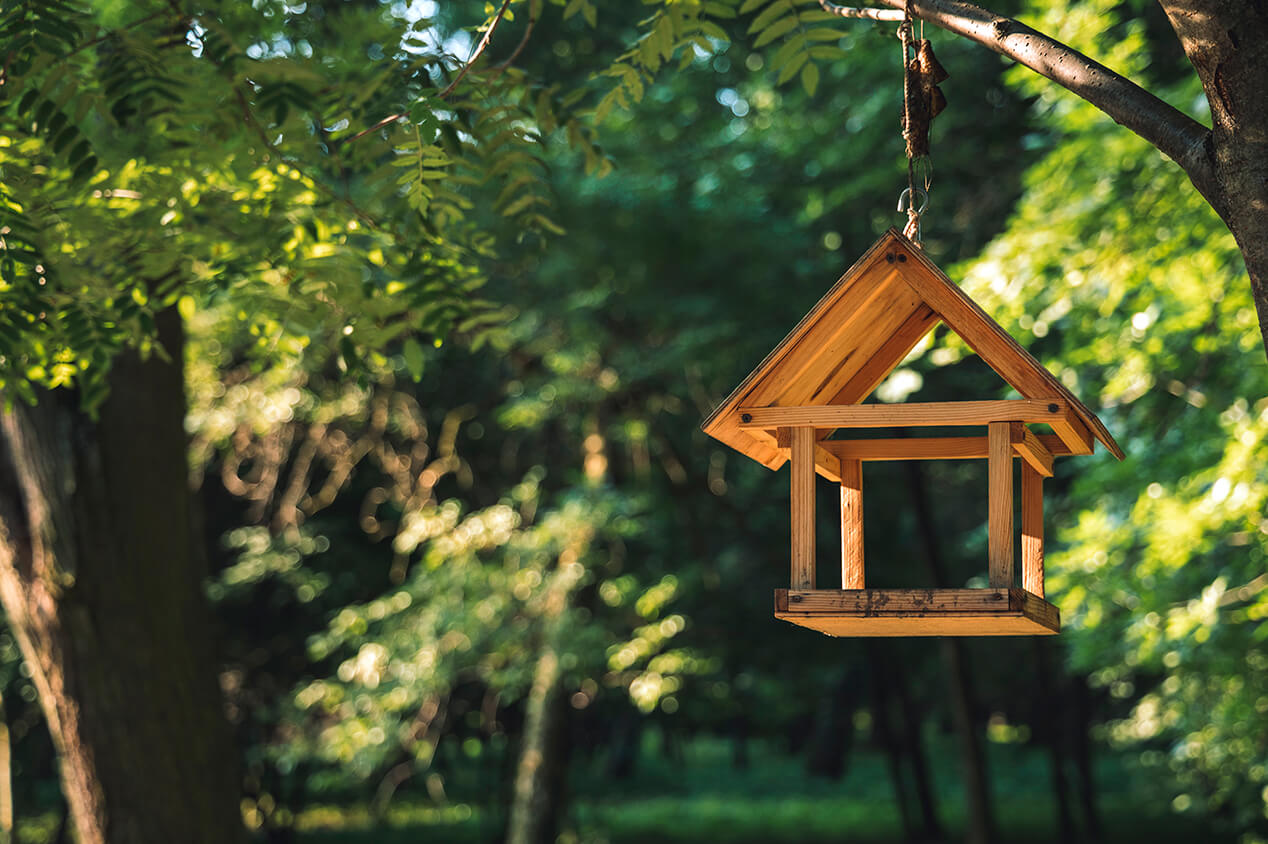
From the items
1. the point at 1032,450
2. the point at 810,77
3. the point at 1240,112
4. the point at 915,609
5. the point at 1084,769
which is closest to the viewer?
the point at 1240,112

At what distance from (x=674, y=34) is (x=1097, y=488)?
17.3 ft

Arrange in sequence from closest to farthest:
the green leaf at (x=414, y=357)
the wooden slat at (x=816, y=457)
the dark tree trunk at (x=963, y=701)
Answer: the wooden slat at (x=816, y=457) < the green leaf at (x=414, y=357) < the dark tree trunk at (x=963, y=701)

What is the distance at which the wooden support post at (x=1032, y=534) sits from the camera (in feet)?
9.08

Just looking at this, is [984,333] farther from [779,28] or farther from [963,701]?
[963,701]

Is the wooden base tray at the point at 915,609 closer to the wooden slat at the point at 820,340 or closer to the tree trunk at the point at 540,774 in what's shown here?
the wooden slat at the point at 820,340

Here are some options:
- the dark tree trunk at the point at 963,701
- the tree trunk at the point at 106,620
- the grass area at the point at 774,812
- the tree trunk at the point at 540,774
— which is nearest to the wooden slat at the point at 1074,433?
the tree trunk at the point at 106,620

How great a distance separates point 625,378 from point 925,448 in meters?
7.09

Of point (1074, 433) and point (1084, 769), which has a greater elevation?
point (1074, 433)

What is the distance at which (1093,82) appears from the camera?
91.5 inches

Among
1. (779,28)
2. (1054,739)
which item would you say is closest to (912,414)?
(779,28)

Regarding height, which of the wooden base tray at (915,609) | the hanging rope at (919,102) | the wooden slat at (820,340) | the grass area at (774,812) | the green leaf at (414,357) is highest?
the hanging rope at (919,102)

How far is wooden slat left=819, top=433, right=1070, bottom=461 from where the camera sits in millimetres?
3076

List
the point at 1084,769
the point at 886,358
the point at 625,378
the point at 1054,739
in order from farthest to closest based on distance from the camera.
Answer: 1. the point at 1084,769
2. the point at 1054,739
3. the point at 625,378
4. the point at 886,358

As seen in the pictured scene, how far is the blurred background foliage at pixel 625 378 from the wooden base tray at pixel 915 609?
1314mm
